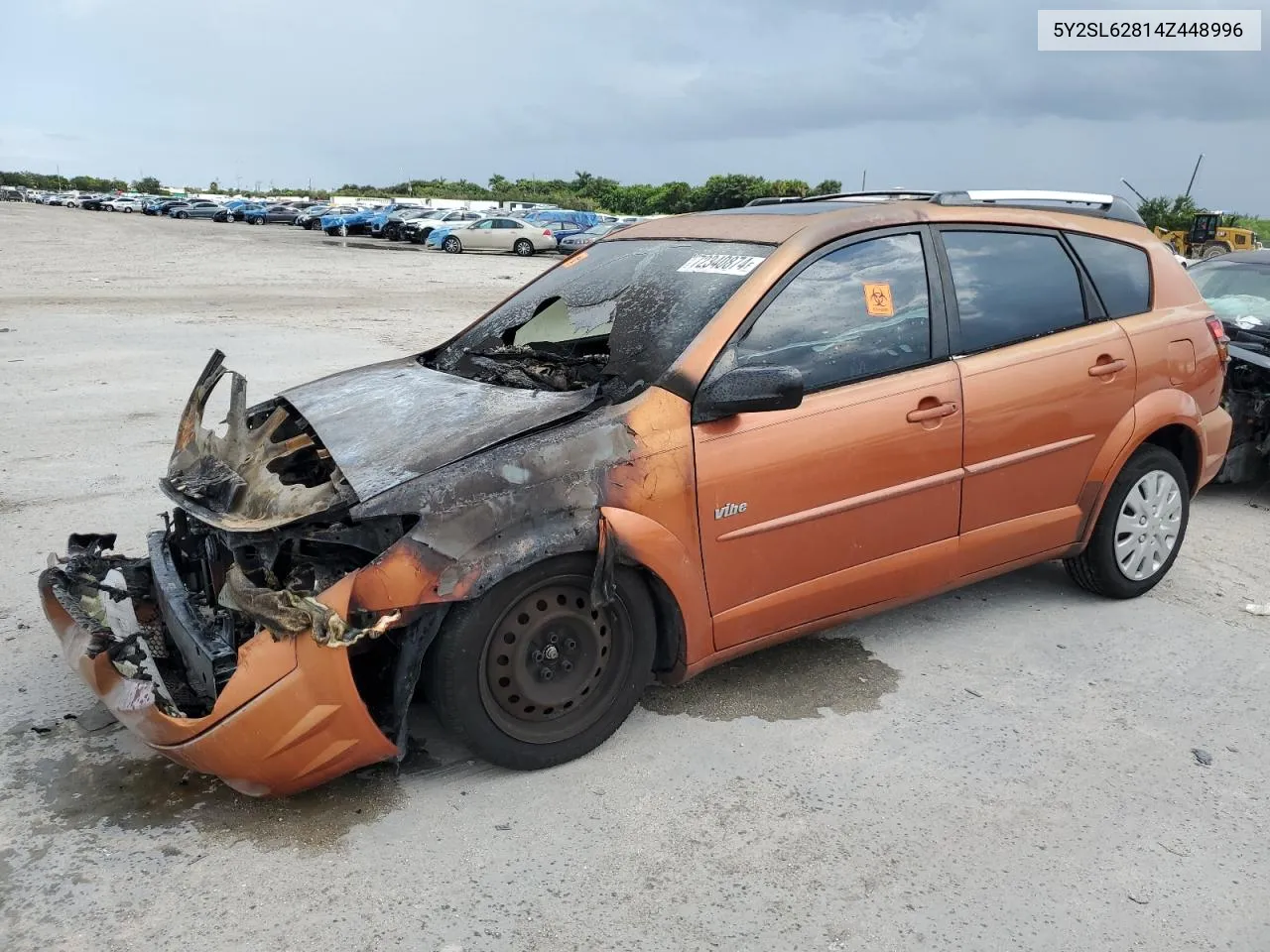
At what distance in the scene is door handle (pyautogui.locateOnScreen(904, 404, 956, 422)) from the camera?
144 inches

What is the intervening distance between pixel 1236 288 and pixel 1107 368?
4.05m

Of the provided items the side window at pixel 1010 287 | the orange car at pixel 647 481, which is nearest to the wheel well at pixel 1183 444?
the orange car at pixel 647 481

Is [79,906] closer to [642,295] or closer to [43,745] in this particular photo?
[43,745]

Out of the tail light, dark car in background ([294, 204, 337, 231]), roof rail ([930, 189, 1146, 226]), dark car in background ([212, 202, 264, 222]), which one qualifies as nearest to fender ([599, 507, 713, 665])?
roof rail ([930, 189, 1146, 226])

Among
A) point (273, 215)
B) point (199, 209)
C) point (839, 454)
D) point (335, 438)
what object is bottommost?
point (839, 454)

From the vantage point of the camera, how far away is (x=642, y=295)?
380 cm

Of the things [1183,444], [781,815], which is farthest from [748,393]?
[1183,444]

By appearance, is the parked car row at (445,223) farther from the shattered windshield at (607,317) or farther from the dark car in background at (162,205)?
the shattered windshield at (607,317)

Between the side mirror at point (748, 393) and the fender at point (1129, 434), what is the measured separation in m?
1.79

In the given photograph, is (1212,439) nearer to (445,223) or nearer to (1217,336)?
(1217,336)

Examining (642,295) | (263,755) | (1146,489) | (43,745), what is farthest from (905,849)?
(43,745)

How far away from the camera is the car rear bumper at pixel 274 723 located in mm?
2758

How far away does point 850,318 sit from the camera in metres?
3.66

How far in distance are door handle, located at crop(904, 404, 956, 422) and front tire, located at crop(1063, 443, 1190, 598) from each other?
3.79 ft
